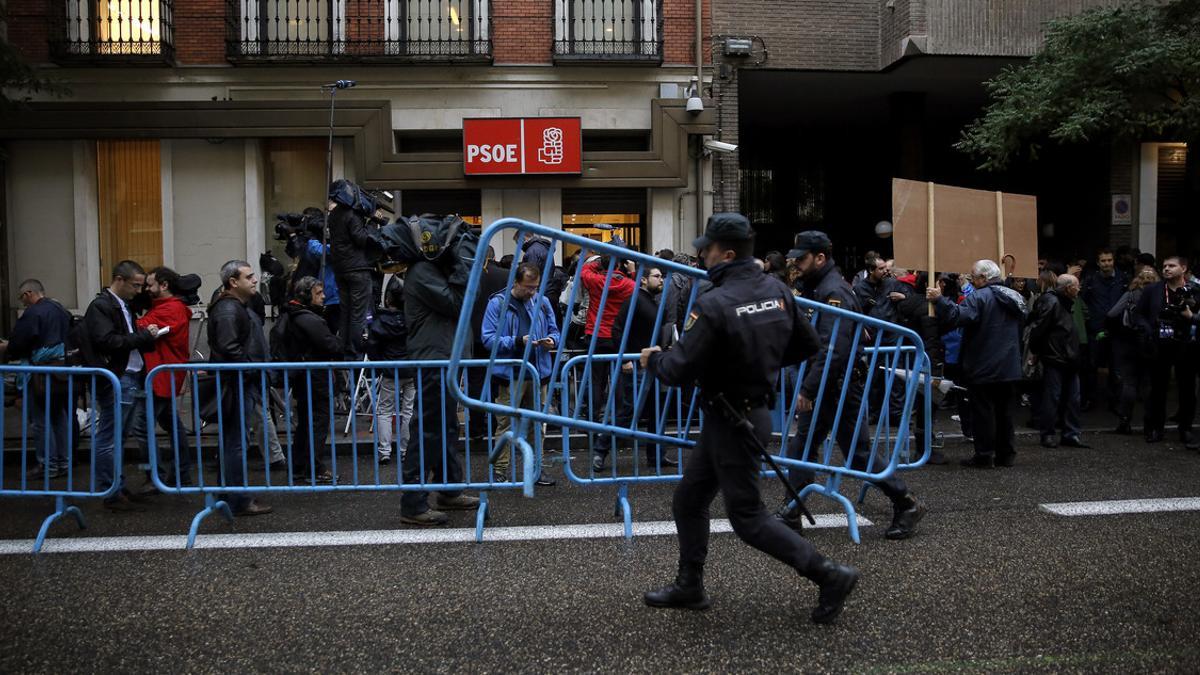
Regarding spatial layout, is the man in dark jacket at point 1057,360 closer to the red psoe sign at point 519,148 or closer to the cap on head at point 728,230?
the cap on head at point 728,230

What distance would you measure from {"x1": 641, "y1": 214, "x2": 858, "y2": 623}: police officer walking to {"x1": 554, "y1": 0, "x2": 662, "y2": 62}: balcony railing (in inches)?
522

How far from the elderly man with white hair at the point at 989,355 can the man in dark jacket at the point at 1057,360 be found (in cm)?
118

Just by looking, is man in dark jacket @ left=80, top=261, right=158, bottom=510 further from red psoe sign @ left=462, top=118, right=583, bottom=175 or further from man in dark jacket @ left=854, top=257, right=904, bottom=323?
red psoe sign @ left=462, top=118, right=583, bottom=175

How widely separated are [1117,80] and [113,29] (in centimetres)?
1527

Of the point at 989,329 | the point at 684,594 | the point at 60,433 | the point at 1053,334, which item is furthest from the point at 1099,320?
the point at 60,433

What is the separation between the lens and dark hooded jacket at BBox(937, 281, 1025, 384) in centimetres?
830

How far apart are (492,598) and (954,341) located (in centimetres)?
697

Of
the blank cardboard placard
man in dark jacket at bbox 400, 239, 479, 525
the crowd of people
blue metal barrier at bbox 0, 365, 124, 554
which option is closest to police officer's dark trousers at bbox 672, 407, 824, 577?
the crowd of people

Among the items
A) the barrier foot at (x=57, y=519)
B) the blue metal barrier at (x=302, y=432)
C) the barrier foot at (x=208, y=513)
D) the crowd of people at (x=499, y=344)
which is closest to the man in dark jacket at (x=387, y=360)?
the crowd of people at (x=499, y=344)

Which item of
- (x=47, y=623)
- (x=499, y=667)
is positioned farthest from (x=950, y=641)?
(x=47, y=623)

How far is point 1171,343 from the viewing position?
9.41 m

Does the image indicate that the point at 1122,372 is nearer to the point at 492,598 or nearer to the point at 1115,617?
the point at 1115,617

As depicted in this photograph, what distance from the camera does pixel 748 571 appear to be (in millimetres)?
5207

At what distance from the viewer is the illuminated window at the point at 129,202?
17078 mm
